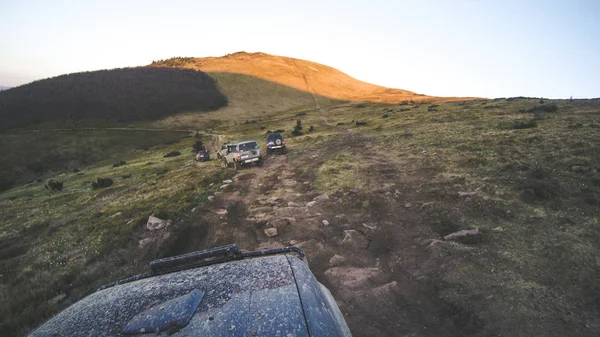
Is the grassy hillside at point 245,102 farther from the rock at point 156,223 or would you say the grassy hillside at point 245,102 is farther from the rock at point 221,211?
the rock at point 221,211

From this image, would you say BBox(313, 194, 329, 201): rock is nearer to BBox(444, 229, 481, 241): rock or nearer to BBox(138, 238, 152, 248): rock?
BBox(444, 229, 481, 241): rock

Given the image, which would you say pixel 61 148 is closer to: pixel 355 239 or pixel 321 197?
pixel 321 197

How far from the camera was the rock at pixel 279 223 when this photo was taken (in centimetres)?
971

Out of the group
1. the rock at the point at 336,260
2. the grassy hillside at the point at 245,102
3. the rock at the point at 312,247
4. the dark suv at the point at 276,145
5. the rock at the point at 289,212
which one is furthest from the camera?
the grassy hillside at the point at 245,102

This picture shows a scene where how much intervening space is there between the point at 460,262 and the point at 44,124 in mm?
99838

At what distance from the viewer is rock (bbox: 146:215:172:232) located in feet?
36.1

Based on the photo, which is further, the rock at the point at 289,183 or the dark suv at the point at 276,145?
the dark suv at the point at 276,145

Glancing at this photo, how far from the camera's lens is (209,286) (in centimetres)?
285

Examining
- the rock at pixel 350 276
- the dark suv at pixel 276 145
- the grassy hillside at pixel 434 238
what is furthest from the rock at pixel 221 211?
the dark suv at pixel 276 145

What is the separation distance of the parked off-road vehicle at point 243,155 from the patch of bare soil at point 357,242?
6144mm

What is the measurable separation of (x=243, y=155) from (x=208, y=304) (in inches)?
731

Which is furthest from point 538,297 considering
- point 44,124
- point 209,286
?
point 44,124

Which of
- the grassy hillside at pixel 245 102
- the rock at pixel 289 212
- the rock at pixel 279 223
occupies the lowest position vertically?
the rock at pixel 279 223

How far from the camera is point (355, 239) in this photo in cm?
835
